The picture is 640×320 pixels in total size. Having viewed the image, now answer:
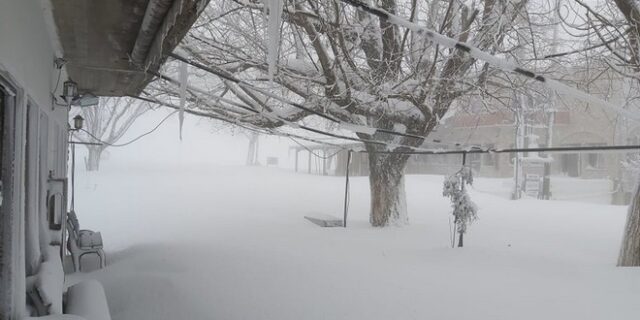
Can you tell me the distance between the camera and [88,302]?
11.5 ft

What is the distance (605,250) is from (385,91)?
4650mm

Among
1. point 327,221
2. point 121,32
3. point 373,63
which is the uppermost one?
point 373,63

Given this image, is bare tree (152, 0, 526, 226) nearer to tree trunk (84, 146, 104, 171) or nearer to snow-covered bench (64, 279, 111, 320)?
snow-covered bench (64, 279, 111, 320)

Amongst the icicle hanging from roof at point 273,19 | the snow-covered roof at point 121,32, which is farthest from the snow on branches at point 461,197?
the icicle hanging from roof at point 273,19

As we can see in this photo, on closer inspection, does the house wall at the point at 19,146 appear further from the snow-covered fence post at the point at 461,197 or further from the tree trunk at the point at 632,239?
the tree trunk at the point at 632,239

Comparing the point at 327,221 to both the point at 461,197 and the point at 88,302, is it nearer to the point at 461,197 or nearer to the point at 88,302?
the point at 461,197

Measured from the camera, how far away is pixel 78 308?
3389 millimetres

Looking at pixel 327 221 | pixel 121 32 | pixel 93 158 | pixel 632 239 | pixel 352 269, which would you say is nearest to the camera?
pixel 121 32

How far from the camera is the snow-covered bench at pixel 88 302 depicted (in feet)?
10.8

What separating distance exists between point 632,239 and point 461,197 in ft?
7.17


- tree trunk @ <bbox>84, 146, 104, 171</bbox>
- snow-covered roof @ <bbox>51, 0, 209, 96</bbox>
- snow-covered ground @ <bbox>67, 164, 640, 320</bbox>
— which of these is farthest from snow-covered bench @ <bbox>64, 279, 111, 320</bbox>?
tree trunk @ <bbox>84, 146, 104, 171</bbox>

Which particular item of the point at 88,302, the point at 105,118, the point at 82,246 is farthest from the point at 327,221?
the point at 105,118

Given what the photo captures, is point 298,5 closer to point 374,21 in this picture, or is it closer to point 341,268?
point 374,21

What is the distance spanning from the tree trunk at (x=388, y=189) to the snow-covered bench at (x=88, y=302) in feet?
22.1
